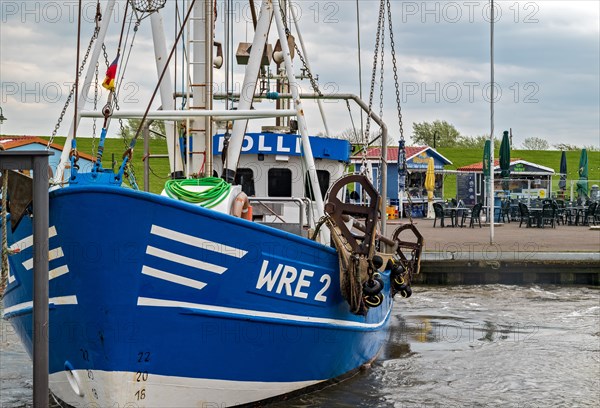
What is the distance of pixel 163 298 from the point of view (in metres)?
6.84

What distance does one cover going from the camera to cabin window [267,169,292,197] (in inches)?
488

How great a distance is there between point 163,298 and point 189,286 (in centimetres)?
22

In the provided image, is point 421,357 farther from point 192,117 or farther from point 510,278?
point 510,278

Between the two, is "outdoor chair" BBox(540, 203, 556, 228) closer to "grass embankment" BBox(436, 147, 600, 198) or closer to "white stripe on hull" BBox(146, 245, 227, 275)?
"white stripe on hull" BBox(146, 245, 227, 275)

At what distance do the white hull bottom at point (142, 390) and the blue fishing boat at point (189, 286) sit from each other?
0.04ft

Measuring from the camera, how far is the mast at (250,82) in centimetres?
944

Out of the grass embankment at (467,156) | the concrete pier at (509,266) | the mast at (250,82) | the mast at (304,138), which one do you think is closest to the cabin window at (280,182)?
the mast at (250,82)

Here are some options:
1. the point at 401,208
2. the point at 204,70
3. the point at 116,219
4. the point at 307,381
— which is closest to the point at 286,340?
the point at 307,381

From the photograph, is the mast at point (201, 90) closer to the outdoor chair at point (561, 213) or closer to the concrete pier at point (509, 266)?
the concrete pier at point (509, 266)

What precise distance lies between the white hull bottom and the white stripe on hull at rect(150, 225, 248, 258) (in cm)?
111

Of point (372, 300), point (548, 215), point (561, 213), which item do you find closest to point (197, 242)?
point (372, 300)

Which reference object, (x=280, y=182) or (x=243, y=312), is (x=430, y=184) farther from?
(x=243, y=312)

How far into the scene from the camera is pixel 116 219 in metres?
6.59

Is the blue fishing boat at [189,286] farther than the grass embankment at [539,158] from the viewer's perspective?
A: No
